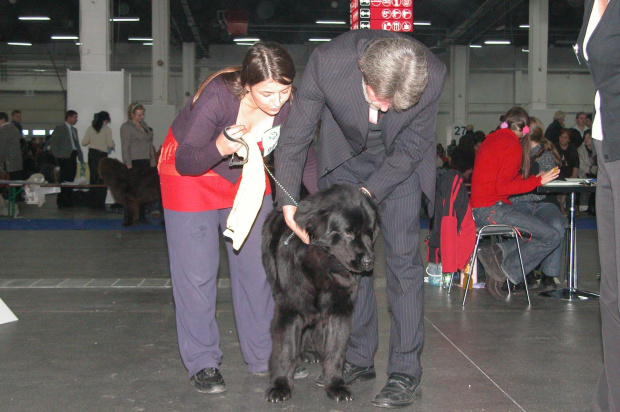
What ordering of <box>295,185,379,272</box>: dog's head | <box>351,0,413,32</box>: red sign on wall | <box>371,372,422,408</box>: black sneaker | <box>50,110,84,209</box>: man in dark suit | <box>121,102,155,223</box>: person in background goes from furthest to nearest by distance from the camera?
<box>50,110,84,209</box>: man in dark suit → <box>121,102,155,223</box>: person in background → <box>351,0,413,32</box>: red sign on wall → <box>371,372,422,408</box>: black sneaker → <box>295,185,379,272</box>: dog's head

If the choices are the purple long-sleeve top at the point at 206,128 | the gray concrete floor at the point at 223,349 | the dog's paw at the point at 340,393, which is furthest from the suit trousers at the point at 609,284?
the purple long-sleeve top at the point at 206,128

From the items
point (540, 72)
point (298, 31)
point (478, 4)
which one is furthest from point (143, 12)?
point (540, 72)

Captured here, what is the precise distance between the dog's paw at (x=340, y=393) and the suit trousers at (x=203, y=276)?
54 cm

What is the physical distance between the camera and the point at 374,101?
254cm

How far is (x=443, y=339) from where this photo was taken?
12.7ft

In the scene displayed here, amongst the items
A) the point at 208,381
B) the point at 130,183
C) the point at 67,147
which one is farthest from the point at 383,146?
the point at 67,147

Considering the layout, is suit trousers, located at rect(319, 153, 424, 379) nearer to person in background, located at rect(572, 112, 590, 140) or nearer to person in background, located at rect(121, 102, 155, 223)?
person in background, located at rect(121, 102, 155, 223)

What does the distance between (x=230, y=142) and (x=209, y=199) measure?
0.37 metres

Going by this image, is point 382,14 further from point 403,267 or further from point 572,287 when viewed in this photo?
point 403,267

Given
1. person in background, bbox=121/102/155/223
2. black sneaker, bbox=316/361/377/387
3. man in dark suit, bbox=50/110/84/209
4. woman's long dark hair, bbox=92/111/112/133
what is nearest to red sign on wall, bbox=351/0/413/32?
person in background, bbox=121/102/155/223

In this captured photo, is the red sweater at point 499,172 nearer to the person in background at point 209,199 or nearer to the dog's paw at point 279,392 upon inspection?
the person in background at point 209,199

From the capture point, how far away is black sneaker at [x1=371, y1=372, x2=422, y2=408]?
273 cm

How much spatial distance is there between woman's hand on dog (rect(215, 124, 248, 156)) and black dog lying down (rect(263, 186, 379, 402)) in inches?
13.9

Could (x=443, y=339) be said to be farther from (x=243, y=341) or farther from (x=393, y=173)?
(x=393, y=173)
